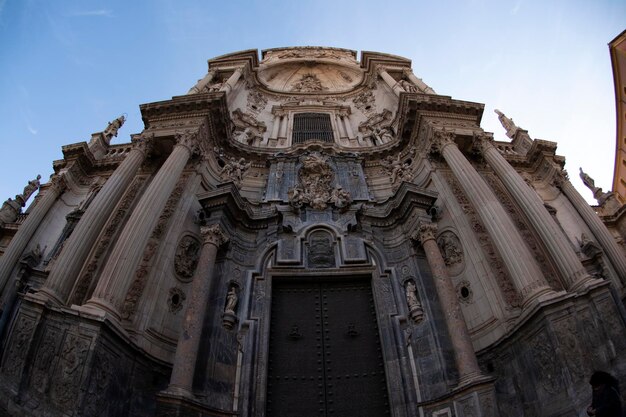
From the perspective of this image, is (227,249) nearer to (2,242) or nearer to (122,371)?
(122,371)

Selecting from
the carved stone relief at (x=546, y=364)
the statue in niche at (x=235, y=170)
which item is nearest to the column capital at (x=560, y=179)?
the carved stone relief at (x=546, y=364)

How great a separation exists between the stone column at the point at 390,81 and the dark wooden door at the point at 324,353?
12499 mm

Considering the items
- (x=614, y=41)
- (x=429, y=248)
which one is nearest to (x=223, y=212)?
(x=429, y=248)

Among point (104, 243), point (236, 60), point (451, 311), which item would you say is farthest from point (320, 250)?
point (236, 60)

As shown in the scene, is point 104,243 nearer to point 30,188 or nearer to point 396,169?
point 30,188

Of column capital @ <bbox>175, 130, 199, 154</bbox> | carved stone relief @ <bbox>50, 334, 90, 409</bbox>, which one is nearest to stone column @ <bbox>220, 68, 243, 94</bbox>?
column capital @ <bbox>175, 130, 199, 154</bbox>

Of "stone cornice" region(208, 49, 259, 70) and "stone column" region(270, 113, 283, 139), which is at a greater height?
"stone cornice" region(208, 49, 259, 70)

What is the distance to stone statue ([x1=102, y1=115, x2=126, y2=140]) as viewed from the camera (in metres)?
19.4

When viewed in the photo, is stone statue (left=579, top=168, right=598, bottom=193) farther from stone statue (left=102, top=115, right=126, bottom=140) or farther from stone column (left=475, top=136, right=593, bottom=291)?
stone statue (left=102, top=115, right=126, bottom=140)

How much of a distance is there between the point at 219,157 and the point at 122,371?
943cm

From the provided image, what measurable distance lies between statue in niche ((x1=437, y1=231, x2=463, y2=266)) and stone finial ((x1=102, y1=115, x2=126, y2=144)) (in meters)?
16.9

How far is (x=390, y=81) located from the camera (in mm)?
21719

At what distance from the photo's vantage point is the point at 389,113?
2025 cm

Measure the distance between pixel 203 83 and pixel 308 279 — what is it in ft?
43.3
